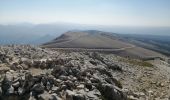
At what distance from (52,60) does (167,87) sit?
1514 cm

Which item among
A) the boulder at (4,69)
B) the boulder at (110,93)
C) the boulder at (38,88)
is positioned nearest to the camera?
the boulder at (38,88)

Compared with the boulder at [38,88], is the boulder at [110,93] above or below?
below

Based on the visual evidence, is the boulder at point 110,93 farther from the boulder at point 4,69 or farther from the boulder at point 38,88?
the boulder at point 4,69

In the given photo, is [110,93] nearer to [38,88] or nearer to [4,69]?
[38,88]

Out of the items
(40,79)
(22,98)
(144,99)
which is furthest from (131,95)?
(22,98)

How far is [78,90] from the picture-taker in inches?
975

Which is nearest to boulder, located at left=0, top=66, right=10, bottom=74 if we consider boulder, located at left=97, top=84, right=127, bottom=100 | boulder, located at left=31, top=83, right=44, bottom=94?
boulder, located at left=31, top=83, right=44, bottom=94

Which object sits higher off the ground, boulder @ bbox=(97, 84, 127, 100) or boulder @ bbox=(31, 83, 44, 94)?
boulder @ bbox=(31, 83, 44, 94)

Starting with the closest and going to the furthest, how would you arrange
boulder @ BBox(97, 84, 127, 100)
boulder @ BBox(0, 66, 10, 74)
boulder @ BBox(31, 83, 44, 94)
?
1. boulder @ BBox(31, 83, 44, 94)
2. boulder @ BBox(97, 84, 127, 100)
3. boulder @ BBox(0, 66, 10, 74)

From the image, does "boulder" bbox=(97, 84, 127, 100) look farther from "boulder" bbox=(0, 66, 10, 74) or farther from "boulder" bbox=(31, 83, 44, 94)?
"boulder" bbox=(0, 66, 10, 74)

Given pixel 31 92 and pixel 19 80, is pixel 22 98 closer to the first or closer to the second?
pixel 31 92

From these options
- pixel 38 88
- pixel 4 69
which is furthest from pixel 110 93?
pixel 4 69

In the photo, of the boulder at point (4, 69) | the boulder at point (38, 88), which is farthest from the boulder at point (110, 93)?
the boulder at point (4, 69)

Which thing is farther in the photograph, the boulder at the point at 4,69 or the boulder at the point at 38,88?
the boulder at the point at 4,69
